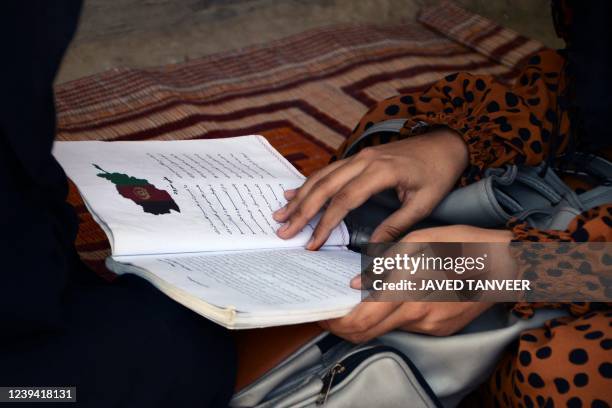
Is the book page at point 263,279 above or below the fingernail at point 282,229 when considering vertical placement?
above

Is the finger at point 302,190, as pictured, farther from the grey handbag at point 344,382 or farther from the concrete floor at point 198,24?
the concrete floor at point 198,24

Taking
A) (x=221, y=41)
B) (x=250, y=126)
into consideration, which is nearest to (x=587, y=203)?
(x=250, y=126)

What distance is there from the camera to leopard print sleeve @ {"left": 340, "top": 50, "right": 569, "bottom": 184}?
985 millimetres

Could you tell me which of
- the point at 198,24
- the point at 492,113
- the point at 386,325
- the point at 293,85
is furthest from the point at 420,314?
the point at 198,24

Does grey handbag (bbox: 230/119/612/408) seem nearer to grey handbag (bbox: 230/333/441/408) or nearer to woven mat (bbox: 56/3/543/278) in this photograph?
Answer: grey handbag (bbox: 230/333/441/408)

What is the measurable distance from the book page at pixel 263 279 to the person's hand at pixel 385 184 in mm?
57

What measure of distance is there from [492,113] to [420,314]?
35 centimetres

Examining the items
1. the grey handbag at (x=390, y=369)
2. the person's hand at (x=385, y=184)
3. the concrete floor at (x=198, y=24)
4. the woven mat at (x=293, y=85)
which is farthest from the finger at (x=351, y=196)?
the concrete floor at (x=198, y=24)

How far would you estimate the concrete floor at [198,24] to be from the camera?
6.75 ft

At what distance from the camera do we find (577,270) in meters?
0.83

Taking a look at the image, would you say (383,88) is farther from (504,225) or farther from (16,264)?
(16,264)

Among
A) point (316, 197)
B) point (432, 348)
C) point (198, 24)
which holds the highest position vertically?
point (316, 197)

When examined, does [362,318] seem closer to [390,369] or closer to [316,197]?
[390,369]

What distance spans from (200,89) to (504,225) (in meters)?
1.03
